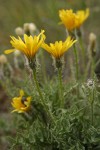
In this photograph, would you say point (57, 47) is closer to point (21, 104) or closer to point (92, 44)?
point (21, 104)

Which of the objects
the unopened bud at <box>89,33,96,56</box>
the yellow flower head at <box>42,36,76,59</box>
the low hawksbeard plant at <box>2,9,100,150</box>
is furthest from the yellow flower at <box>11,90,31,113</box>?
the unopened bud at <box>89,33,96,56</box>

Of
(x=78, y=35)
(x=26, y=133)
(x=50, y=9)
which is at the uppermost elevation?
(x=50, y=9)

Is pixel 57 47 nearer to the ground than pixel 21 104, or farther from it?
farther from it

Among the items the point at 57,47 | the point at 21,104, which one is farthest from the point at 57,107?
the point at 57,47

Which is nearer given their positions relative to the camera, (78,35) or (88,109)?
(88,109)

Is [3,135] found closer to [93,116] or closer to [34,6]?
[93,116]

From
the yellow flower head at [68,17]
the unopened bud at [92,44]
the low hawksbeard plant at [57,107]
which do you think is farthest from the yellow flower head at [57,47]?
the unopened bud at [92,44]

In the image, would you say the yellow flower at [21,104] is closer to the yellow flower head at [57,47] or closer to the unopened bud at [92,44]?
the yellow flower head at [57,47]

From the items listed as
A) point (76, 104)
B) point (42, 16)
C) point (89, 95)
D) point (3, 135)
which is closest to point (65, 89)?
point (76, 104)

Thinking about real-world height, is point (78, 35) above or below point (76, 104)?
above
